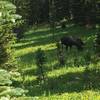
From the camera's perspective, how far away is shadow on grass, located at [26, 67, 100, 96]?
18516 millimetres

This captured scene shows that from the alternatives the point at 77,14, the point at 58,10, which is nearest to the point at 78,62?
the point at 77,14

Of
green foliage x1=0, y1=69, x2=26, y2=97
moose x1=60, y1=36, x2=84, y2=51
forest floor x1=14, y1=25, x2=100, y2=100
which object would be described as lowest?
moose x1=60, y1=36, x2=84, y2=51

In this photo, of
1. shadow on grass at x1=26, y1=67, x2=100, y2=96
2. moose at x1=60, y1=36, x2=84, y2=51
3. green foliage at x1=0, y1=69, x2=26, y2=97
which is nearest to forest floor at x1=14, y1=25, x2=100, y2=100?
shadow on grass at x1=26, y1=67, x2=100, y2=96

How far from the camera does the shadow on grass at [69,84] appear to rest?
18.5 meters

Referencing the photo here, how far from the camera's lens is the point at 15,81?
73.4 ft

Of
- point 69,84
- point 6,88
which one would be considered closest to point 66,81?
point 69,84

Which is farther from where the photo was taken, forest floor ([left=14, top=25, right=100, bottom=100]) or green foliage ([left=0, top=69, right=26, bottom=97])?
forest floor ([left=14, top=25, right=100, bottom=100])

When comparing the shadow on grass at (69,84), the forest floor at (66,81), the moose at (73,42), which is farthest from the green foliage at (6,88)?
the moose at (73,42)

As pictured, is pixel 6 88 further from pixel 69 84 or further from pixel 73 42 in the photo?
pixel 73 42

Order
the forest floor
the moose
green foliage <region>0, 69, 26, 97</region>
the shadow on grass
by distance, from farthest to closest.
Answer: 1. the moose
2. the shadow on grass
3. the forest floor
4. green foliage <region>0, 69, 26, 97</region>

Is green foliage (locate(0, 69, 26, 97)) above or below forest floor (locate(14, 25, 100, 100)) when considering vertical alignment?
above

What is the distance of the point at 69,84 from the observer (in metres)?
19.9

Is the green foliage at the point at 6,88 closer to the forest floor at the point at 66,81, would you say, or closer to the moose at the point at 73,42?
the forest floor at the point at 66,81

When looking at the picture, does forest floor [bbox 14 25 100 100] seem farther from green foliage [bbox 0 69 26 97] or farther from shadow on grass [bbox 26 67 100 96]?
green foliage [bbox 0 69 26 97]
